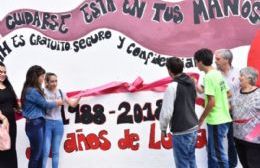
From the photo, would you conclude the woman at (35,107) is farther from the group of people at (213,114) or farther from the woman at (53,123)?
the group of people at (213,114)

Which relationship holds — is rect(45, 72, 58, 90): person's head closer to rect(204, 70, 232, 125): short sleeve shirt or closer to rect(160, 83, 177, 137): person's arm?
rect(160, 83, 177, 137): person's arm

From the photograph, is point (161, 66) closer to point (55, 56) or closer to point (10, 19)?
point (55, 56)

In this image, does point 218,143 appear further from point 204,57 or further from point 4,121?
point 4,121

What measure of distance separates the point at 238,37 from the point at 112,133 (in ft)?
6.66

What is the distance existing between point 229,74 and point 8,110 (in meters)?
2.68

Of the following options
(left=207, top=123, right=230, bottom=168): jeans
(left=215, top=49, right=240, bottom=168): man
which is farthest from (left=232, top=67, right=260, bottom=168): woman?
(left=215, top=49, right=240, bottom=168): man

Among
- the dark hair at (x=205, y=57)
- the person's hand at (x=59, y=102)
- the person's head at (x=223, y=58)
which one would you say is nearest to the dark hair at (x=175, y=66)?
the dark hair at (x=205, y=57)

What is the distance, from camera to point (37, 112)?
5.46 m

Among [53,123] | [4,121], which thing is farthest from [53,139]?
[4,121]

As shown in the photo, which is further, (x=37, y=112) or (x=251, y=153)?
(x=37, y=112)

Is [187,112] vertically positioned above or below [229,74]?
below

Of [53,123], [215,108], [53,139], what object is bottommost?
[53,139]

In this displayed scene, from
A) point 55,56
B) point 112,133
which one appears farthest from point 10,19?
point 112,133

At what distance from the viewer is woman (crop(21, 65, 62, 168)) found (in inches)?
213
